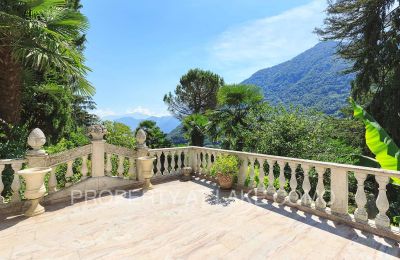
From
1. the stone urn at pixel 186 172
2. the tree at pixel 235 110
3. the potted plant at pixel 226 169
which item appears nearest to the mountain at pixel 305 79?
the tree at pixel 235 110

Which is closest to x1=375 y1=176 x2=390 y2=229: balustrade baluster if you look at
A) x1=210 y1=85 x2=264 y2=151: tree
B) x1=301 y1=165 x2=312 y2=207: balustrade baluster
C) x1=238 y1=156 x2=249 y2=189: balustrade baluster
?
x1=301 y1=165 x2=312 y2=207: balustrade baluster

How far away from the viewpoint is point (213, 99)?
24.3 meters

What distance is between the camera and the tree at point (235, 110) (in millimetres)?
9227

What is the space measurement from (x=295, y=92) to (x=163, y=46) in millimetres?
81775

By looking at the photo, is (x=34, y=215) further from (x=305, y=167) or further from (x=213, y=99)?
(x=213, y=99)

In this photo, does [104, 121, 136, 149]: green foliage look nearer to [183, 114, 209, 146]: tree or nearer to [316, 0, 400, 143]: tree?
[183, 114, 209, 146]: tree

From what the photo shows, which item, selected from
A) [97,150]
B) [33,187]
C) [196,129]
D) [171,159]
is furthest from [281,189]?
[196,129]

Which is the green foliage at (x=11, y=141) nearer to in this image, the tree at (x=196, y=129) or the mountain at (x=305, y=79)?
the tree at (x=196, y=129)

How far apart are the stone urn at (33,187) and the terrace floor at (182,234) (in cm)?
16

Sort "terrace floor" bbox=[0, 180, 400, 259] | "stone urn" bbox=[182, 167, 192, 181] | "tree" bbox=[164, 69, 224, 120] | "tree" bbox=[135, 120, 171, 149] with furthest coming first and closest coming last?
"tree" bbox=[164, 69, 224, 120] < "tree" bbox=[135, 120, 171, 149] < "stone urn" bbox=[182, 167, 192, 181] < "terrace floor" bbox=[0, 180, 400, 259]

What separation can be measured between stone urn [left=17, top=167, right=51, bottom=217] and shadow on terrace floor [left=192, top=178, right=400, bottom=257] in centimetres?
317

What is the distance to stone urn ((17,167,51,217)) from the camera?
432 cm

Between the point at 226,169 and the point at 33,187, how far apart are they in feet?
12.6

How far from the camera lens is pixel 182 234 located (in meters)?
3.65
